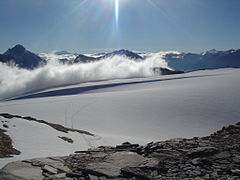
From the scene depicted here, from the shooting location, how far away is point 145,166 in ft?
31.6

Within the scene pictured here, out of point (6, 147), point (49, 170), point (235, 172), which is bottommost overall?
point (6, 147)

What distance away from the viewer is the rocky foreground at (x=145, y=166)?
8.91 m

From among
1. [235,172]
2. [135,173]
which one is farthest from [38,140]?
[235,172]

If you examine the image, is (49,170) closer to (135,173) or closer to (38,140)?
(135,173)

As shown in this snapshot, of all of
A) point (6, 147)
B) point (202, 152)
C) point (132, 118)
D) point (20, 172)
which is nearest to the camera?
point (20, 172)

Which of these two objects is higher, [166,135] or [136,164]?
[136,164]

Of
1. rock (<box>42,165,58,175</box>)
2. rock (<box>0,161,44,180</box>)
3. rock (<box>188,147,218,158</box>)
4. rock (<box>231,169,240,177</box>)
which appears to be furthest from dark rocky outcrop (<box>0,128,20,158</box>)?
rock (<box>231,169,240,177</box>)

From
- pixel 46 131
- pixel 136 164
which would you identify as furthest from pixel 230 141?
pixel 46 131

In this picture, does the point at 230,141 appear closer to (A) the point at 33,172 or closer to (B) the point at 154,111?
(A) the point at 33,172

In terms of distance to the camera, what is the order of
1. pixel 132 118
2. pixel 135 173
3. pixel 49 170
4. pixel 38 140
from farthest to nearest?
pixel 132 118
pixel 38 140
pixel 49 170
pixel 135 173

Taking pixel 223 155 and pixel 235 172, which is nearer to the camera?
pixel 235 172

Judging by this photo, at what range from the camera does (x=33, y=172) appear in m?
9.80

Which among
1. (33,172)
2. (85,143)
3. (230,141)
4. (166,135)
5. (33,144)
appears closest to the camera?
(33,172)

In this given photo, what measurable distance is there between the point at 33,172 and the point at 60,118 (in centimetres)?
2842
